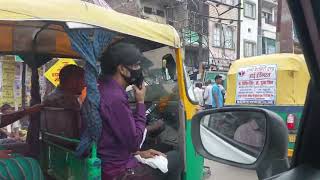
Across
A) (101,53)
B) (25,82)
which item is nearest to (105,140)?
(101,53)

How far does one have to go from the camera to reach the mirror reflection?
5.47ft

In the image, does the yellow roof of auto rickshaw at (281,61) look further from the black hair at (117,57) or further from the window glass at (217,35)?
the window glass at (217,35)

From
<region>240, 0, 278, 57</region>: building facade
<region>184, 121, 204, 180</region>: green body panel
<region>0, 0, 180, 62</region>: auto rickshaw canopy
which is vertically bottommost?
<region>184, 121, 204, 180</region>: green body panel

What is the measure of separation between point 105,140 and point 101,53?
674 millimetres

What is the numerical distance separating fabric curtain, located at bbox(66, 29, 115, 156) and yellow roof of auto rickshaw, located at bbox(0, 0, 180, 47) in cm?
9

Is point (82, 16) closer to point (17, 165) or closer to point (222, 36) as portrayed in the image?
point (17, 165)

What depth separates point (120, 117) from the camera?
3340mm

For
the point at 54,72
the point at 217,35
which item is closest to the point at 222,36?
the point at 217,35

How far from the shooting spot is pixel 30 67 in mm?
4953

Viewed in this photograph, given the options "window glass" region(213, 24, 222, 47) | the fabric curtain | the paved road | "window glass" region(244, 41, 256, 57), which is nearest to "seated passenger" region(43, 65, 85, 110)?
the fabric curtain

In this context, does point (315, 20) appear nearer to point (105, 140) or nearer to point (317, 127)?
point (317, 127)

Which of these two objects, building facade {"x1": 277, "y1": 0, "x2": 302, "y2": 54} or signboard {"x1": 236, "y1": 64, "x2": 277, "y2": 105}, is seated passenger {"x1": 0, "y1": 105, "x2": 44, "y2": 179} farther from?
signboard {"x1": 236, "y1": 64, "x2": 277, "y2": 105}

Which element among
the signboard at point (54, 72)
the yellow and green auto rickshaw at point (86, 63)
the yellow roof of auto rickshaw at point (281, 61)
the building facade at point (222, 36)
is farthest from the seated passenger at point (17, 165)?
the building facade at point (222, 36)

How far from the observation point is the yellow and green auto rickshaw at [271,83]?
252 inches
